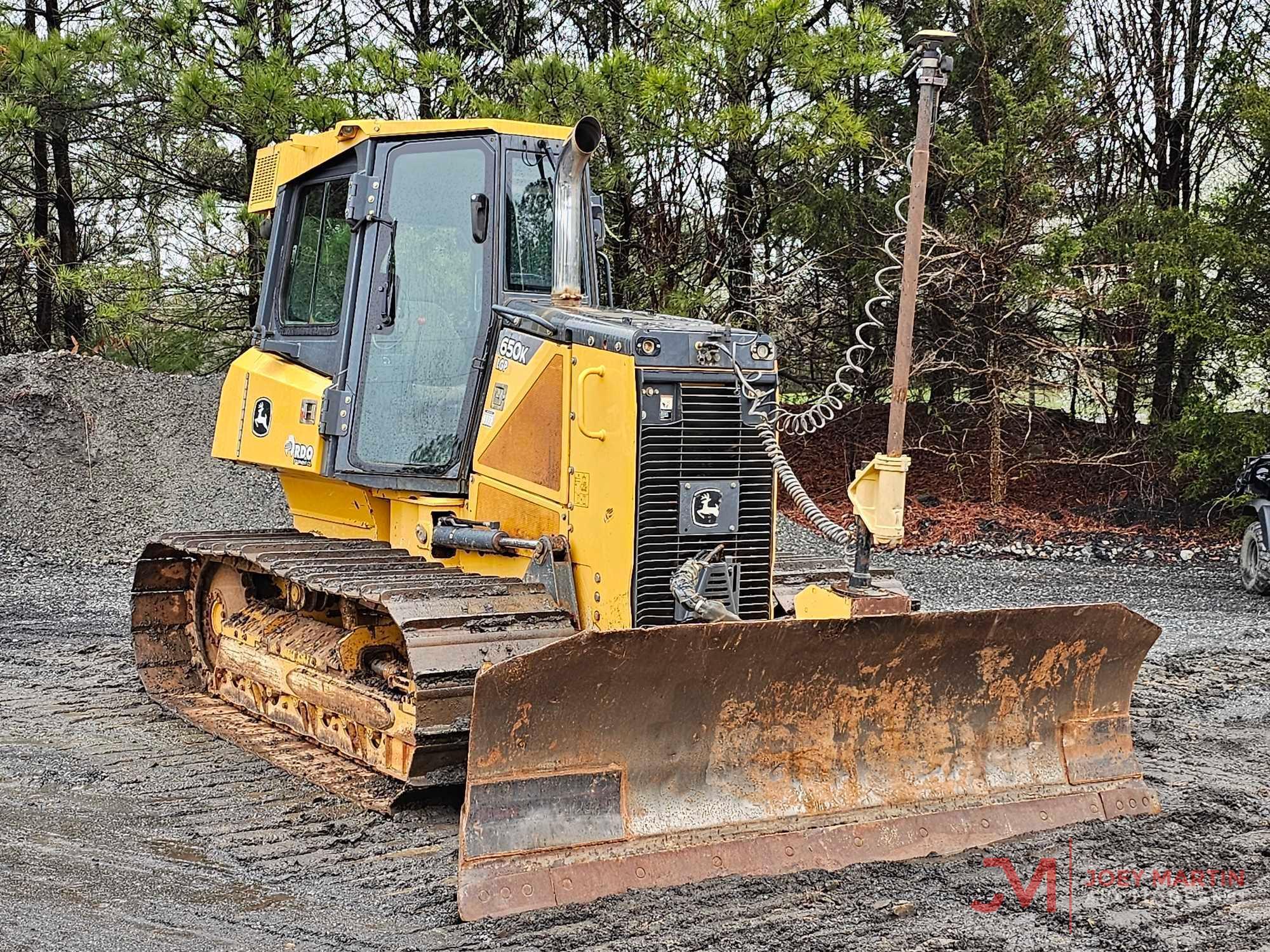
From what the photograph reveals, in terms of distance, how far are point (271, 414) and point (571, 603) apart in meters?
2.15

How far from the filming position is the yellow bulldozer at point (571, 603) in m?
4.52

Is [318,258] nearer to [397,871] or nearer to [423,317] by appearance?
[423,317]

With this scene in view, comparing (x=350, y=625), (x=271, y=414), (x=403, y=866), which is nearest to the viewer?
(x=403, y=866)

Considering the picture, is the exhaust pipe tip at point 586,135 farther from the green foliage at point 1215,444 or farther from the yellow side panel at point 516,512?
the green foliage at point 1215,444

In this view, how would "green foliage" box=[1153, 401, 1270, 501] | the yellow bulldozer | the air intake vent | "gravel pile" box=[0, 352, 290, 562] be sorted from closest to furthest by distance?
1. the yellow bulldozer
2. the air intake vent
3. "gravel pile" box=[0, 352, 290, 562]
4. "green foliage" box=[1153, 401, 1270, 501]

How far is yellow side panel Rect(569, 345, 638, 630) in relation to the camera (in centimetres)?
520

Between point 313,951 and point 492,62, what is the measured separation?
12924mm

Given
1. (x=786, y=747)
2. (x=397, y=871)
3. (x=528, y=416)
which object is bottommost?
(x=397, y=871)

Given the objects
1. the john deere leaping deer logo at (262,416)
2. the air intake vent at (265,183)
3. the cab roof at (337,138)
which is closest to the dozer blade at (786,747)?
the cab roof at (337,138)

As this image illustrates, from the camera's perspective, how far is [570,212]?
5551mm

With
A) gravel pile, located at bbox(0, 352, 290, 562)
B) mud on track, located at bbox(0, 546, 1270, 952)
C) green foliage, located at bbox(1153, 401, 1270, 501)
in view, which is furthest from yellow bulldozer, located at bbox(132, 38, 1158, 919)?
green foliage, located at bbox(1153, 401, 1270, 501)

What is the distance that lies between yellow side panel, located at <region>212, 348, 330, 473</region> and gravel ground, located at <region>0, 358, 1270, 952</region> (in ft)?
4.59

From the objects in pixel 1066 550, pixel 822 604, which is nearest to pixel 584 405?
pixel 822 604

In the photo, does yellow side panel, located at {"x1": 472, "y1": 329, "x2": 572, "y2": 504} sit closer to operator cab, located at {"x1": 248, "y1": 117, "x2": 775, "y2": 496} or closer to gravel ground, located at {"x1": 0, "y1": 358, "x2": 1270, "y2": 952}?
operator cab, located at {"x1": 248, "y1": 117, "x2": 775, "y2": 496}
